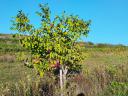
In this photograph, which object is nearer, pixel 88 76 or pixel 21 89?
pixel 21 89

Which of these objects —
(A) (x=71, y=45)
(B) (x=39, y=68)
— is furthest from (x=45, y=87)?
(A) (x=71, y=45)

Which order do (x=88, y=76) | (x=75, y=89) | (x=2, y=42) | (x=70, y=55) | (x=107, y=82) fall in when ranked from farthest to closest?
1. (x=2, y=42)
2. (x=88, y=76)
3. (x=107, y=82)
4. (x=70, y=55)
5. (x=75, y=89)

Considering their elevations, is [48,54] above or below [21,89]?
above

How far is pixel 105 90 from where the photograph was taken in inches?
551

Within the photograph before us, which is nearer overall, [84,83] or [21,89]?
[21,89]

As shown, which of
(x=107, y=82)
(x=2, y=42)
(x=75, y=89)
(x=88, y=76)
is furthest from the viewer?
(x=2, y=42)

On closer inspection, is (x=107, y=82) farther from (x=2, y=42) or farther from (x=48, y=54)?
(x=2, y=42)

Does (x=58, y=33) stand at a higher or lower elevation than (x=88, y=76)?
higher

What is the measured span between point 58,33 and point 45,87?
1999 mm

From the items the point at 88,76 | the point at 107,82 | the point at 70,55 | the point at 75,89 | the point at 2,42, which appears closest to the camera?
the point at 75,89

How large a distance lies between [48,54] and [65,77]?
1152mm

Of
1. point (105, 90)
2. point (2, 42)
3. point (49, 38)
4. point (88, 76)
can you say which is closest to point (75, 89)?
point (105, 90)

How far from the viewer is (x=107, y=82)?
15.9 metres

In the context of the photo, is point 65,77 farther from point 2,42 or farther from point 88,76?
point 2,42
